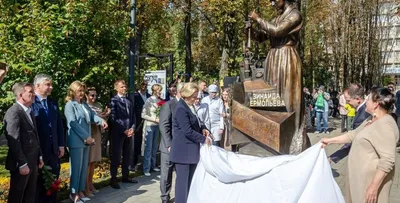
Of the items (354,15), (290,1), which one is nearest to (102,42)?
(290,1)

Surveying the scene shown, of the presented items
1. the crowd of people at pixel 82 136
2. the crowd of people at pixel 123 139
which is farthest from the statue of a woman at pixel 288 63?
the crowd of people at pixel 82 136

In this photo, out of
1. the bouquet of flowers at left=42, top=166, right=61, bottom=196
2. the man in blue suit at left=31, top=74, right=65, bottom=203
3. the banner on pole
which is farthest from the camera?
the banner on pole

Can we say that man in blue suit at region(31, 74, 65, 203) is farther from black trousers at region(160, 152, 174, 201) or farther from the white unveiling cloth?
the white unveiling cloth

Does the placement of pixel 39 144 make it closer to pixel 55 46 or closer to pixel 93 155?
pixel 93 155

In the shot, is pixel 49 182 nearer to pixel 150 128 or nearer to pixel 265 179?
pixel 265 179

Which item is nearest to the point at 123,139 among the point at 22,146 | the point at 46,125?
the point at 46,125

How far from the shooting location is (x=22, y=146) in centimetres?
506

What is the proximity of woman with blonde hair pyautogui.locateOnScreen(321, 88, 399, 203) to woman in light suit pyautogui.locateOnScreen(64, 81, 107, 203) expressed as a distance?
401 centimetres

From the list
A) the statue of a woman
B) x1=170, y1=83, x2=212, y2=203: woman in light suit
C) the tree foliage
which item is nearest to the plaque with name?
the statue of a woman

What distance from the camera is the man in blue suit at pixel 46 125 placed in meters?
5.70

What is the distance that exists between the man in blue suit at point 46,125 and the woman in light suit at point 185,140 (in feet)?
5.45

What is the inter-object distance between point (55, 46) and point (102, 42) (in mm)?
1191

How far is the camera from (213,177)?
4891mm

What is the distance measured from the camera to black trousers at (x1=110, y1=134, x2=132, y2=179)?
759 centimetres
